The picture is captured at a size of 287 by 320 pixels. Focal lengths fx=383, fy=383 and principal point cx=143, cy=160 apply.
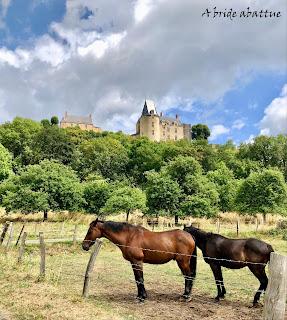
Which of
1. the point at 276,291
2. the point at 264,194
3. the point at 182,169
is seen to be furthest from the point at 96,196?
the point at 276,291

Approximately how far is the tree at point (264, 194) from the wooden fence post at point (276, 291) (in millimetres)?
26075

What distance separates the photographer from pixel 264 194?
30.0 m

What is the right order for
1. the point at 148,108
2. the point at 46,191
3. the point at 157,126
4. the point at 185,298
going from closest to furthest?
1. the point at 185,298
2. the point at 46,191
3. the point at 157,126
4. the point at 148,108

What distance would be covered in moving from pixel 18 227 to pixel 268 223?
20.2 meters

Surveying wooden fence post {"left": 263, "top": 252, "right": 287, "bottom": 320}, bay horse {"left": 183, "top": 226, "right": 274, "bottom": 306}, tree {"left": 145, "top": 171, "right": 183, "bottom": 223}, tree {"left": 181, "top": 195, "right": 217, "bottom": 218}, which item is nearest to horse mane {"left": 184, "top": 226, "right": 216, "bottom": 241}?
bay horse {"left": 183, "top": 226, "right": 274, "bottom": 306}

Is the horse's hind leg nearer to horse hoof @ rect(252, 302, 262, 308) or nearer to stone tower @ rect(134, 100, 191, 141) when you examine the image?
horse hoof @ rect(252, 302, 262, 308)

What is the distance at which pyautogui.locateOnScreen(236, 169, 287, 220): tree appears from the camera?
29.5 meters

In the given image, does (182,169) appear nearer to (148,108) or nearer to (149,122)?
(149,122)

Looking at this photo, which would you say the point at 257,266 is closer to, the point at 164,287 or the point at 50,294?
the point at 164,287

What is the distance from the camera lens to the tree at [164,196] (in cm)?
2964

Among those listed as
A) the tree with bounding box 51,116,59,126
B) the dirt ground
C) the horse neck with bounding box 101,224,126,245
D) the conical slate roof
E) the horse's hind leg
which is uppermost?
the conical slate roof

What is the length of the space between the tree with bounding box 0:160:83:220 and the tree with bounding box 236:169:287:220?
13.6 meters

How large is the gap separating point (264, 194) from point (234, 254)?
2192 cm

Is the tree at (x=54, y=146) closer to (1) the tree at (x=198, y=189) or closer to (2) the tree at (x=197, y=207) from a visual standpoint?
(1) the tree at (x=198, y=189)
